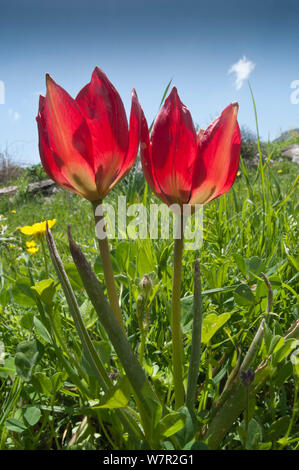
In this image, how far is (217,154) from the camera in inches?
21.6

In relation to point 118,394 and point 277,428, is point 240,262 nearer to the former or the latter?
point 277,428

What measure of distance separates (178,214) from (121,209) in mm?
1342

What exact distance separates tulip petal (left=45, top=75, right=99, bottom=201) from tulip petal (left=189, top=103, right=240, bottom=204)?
0.17m

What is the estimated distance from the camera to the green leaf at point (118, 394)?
50cm

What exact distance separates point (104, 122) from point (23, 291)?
50 cm

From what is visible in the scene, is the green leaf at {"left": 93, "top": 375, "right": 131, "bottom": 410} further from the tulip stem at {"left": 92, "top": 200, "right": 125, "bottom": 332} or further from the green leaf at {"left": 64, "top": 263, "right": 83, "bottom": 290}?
the green leaf at {"left": 64, "top": 263, "right": 83, "bottom": 290}

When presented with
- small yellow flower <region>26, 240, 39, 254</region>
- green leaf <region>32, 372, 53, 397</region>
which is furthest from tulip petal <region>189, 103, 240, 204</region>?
small yellow flower <region>26, 240, 39, 254</region>

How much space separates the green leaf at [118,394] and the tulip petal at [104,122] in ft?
0.94

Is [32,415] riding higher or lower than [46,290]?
lower

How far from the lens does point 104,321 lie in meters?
0.48

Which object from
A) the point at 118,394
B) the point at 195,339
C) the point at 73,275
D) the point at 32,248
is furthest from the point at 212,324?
the point at 32,248

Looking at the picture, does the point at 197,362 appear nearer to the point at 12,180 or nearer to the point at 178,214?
the point at 178,214

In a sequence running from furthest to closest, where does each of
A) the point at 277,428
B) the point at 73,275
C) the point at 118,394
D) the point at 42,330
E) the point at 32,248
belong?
the point at 32,248 → the point at 73,275 → the point at 42,330 → the point at 277,428 → the point at 118,394

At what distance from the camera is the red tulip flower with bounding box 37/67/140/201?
504 millimetres
